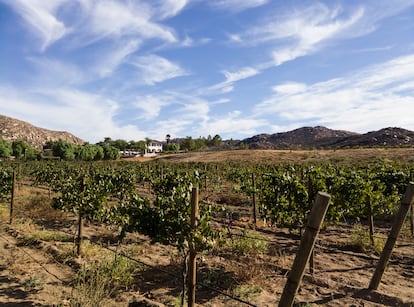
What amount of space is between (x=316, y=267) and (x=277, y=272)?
3.29 ft

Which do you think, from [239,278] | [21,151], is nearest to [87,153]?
[21,151]

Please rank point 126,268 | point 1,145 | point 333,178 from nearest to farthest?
point 126,268, point 333,178, point 1,145

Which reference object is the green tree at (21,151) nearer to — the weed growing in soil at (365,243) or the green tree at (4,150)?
the green tree at (4,150)

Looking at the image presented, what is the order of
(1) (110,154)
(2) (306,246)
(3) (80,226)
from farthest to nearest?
(1) (110,154)
(3) (80,226)
(2) (306,246)

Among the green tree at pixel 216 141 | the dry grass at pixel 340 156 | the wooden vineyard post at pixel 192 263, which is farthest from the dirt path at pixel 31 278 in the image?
the green tree at pixel 216 141

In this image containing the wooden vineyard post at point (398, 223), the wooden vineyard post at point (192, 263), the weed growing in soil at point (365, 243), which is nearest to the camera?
the wooden vineyard post at point (192, 263)

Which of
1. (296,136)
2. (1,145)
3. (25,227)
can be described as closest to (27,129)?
(1,145)

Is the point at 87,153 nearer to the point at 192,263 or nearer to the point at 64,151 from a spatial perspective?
the point at 64,151

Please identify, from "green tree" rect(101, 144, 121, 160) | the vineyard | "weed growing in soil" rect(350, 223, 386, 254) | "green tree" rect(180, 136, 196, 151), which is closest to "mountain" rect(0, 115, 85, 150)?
"green tree" rect(101, 144, 121, 160)

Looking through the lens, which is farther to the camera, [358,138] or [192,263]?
[358,138]

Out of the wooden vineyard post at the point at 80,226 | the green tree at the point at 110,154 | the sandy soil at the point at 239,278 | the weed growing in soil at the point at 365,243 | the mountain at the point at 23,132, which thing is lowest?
the sandy soil at the point at 239,278

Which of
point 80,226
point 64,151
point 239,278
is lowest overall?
point 239,278

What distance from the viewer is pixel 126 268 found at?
20.9ft

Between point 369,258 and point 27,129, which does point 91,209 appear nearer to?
point 369,258
